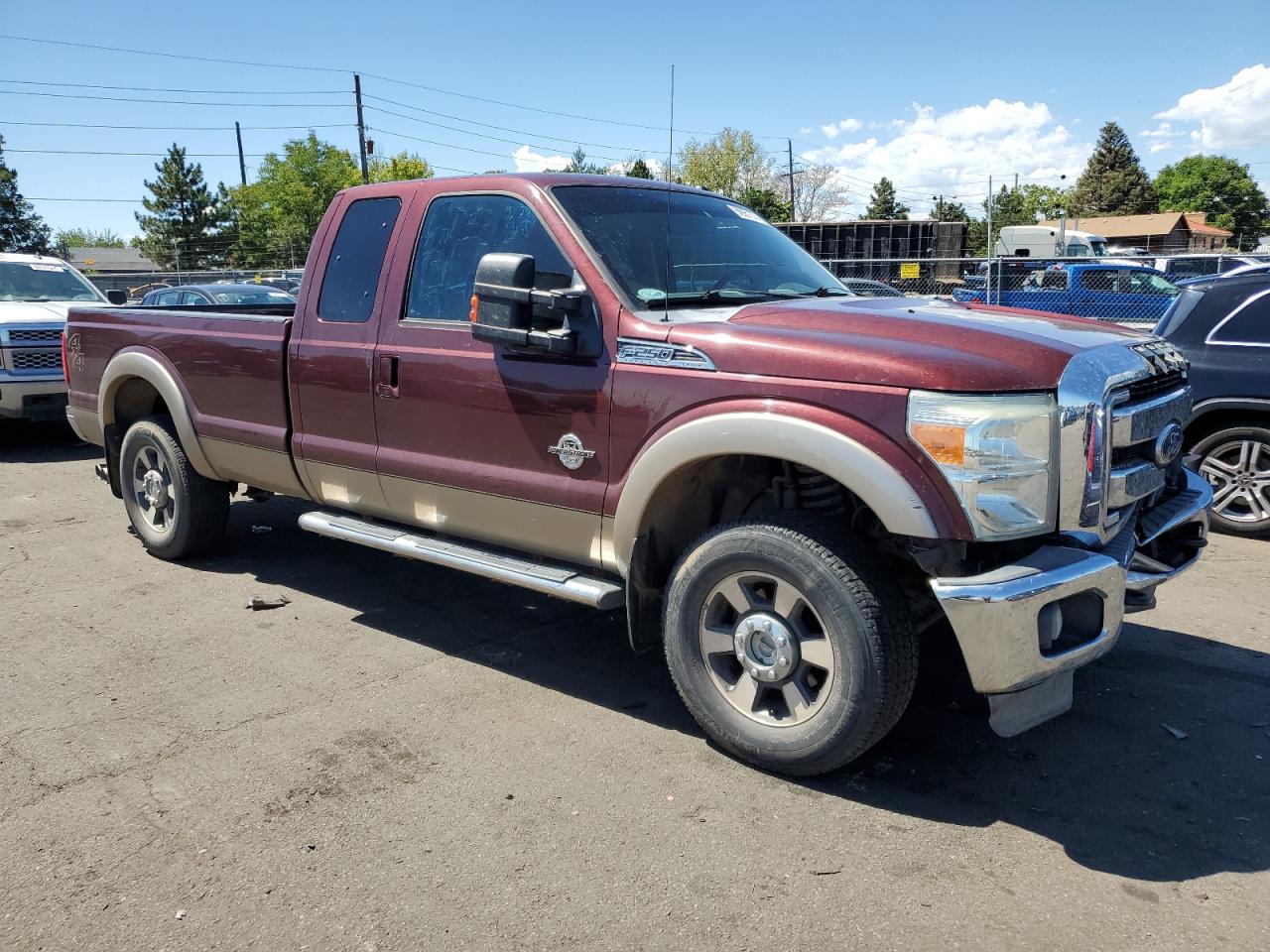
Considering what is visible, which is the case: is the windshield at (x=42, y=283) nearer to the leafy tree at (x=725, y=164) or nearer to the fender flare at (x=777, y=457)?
the fender flare at (x=777, y=457)

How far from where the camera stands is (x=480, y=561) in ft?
13.9

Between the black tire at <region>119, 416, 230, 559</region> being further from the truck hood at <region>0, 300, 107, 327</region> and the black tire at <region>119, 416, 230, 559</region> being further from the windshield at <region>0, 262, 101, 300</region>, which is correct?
the windshield at <region>0, 262, 101, 300</region>

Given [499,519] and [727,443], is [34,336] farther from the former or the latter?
[727,443]

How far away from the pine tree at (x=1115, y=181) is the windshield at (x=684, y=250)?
97278 mm

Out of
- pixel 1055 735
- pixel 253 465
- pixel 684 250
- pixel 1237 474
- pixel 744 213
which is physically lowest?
pixel 1055 735

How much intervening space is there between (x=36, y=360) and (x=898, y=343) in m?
10.1

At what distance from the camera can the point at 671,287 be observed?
4.03m

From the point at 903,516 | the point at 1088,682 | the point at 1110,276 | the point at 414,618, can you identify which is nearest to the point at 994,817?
the point at 903,516

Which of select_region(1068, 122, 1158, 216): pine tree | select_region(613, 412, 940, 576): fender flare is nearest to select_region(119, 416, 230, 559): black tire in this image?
select_region(613, 412, 940, 576): fender flare

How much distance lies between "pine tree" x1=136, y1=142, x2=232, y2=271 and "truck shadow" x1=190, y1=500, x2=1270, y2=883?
70.0 metres

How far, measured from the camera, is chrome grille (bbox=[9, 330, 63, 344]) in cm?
1020

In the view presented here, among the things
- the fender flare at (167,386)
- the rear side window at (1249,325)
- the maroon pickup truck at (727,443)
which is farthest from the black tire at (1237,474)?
the fender flare at (167,386)

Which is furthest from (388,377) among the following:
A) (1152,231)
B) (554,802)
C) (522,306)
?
(1152,231)

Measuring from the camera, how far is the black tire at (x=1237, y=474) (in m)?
6.50
